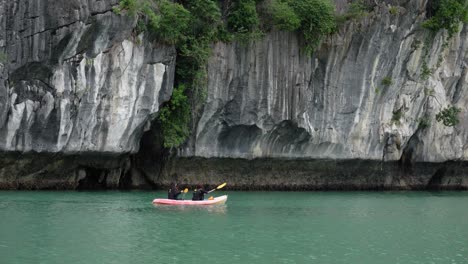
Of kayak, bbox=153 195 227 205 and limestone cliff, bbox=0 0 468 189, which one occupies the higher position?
limestone cliff, bbox=0 0 468 189

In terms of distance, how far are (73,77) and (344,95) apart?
44.9 feet

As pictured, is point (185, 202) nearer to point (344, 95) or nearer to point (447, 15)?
point (344, 95)

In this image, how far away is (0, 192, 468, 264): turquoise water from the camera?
16453 millimetres

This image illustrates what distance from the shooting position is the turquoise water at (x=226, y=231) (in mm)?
16453

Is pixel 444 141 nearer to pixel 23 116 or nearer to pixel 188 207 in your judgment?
pixel 188 207

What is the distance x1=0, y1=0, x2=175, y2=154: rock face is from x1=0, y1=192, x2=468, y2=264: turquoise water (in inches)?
92.8

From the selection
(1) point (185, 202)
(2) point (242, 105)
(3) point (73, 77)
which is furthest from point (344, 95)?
(3) point (73, 77)

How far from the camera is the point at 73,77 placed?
28.2 metres

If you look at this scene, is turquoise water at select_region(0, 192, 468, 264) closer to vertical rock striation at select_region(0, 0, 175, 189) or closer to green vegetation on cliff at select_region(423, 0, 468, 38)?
vertical rock striation at select_region(0, 0, 175, 189)

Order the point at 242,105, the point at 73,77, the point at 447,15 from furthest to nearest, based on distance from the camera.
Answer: the point at 447,15
the point at 242,105
the point at 73,77

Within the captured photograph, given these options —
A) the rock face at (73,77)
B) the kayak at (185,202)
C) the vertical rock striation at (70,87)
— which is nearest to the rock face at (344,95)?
the vertical rock striation at (70,87)

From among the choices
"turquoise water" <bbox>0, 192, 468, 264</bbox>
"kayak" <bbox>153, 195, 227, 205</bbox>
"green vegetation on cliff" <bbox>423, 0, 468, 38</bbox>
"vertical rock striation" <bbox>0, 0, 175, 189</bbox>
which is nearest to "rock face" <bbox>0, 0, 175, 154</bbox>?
"vertical rock striation" <bbox>0, 0, 175, 189</bbox>

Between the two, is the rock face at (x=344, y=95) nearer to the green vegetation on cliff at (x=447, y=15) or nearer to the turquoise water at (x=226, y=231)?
the green vegetation on cliff at (x=447, y=15)

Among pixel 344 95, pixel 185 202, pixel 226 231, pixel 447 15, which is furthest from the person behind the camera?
pixel 447 15
